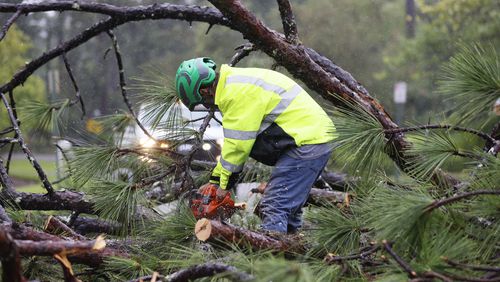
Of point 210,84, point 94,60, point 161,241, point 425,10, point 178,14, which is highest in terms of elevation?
point 425,10

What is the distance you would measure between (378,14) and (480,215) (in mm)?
19736

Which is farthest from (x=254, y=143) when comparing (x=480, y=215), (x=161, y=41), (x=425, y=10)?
(x=161, y=41)

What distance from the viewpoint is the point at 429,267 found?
7.73ft

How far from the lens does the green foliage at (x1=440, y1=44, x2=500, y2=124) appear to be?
9.50ft

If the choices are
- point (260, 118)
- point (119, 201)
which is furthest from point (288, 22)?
point (119, 201)

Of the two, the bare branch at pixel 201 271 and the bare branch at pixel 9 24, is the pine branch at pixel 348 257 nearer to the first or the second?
→ the bare branch at pixel 201 271

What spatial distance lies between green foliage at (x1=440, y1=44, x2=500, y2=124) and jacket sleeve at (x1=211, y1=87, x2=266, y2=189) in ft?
3.54

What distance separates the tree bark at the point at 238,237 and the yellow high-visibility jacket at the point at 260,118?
782mm

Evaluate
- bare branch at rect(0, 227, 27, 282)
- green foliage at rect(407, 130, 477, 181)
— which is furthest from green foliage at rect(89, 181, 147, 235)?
green foliage at rect(407, 130, 477, 181)

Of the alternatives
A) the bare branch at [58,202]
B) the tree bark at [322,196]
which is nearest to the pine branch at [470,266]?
the tree bark at [322,196]

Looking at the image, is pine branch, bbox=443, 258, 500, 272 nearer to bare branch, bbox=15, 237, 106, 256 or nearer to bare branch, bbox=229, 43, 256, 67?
bare branch, bbox=15, 237, 106, 256

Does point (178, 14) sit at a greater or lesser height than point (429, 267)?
greater

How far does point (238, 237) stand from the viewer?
299cm

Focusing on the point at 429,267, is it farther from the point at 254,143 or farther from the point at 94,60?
the point at 94,60
